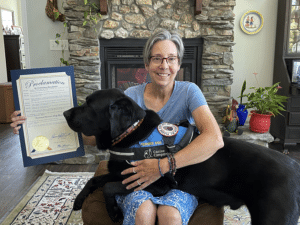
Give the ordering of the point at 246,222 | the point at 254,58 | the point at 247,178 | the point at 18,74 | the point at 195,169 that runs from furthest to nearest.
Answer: the point at 254,58 → the point at 246,222 → the point at 18,74 → the point at 195,169 → the point at 247,178

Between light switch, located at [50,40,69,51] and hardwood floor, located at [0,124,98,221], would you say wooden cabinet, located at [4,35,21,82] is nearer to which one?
hardwood floor, located at [0,124,98,221]

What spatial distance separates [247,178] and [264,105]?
1.97 meters

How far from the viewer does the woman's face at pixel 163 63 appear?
1.34 metres

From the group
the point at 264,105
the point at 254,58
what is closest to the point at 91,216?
the point at 264,105

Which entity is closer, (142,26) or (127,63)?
(142,26)

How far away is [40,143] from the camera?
1.37 m

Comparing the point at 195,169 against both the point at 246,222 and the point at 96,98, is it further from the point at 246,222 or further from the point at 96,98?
the point at 246,222

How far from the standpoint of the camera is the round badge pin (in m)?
1.14

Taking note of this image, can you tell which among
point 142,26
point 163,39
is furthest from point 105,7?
point 163,39

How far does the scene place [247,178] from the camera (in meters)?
1.05

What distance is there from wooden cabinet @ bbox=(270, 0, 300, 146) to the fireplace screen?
1067mm

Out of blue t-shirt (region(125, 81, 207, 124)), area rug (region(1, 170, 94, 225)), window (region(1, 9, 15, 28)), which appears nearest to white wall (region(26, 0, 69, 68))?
area rug (region(1, 170, 94, 225))

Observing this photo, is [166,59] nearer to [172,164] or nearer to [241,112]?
[172,164]

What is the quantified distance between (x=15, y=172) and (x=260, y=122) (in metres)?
2.63
